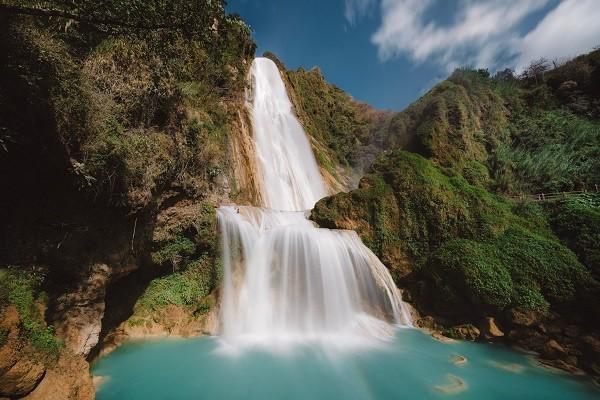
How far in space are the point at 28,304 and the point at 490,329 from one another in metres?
13.1

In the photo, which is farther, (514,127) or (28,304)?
(514,127)

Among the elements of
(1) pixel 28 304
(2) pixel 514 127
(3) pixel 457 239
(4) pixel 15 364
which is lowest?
(4) pixel 15 364

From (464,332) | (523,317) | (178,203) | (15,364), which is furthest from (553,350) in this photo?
(15,364)

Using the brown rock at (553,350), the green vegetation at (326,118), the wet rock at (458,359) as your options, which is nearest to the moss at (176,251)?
the wet rock at (458,359)

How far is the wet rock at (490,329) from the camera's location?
10.9 m

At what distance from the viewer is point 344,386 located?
7535 mm

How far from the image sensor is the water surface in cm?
714

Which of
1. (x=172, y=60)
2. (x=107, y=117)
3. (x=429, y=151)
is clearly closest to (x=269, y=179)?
(x=429, y=151)

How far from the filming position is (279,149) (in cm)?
2248

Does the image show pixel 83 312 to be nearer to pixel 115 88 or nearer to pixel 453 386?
pixel 115 88

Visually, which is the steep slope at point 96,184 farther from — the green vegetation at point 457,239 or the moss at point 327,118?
the moss at point 327,118

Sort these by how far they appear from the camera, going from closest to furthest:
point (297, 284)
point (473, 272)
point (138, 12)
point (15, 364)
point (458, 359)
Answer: point (15, 364) < point (138, 12) < point (458, 359) < point (473, 272) < point (297, 284)

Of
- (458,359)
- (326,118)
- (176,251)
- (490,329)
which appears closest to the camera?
(458,359)

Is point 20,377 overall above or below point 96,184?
below
